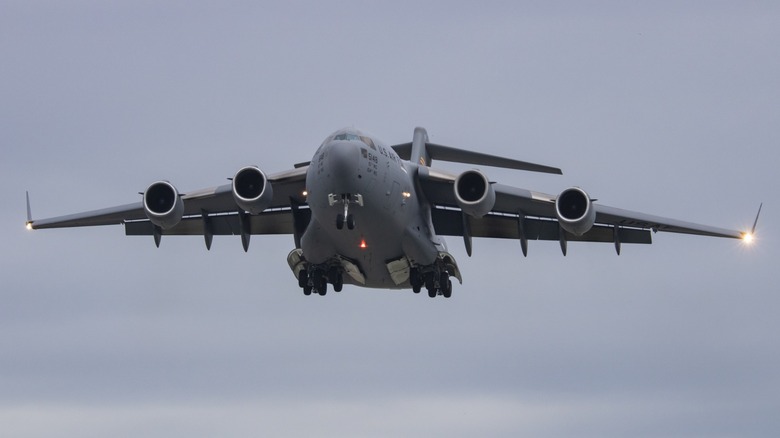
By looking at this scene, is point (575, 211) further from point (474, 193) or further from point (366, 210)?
→ point (366, 210)

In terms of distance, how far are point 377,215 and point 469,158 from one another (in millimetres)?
3742

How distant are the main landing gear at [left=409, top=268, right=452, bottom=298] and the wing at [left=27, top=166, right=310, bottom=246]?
214 centimetres

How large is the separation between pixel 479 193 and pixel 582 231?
1.63 metres

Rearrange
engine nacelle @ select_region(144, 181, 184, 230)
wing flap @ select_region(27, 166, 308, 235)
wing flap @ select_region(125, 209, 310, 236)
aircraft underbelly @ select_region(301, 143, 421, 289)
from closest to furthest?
aircraft underbelly @ select_region(301, 143, 421, 289) → engine nacelle @ select_region(144, 181, 184, 230) → wing flap @ select_region(27, 166, 308, 235) → wing flap @ select_region(125, 209, 310, 236)

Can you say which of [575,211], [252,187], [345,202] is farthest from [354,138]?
[575,211]

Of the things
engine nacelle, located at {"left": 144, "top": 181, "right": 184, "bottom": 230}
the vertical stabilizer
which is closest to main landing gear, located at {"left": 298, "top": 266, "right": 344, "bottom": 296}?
engine nacelle, located at {"left": 144, "top": 181, "right": 184, "bottom": 230}

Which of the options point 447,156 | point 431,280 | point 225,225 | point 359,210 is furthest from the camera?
point 447,156

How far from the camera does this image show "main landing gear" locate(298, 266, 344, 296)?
21.4 metres

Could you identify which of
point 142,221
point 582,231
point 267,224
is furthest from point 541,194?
point 142,221

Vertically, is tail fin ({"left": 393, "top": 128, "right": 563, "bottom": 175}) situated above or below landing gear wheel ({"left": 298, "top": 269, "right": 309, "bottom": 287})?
above

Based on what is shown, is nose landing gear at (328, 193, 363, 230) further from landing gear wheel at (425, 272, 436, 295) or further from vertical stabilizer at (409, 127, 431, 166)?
vertical stabilizer at (409, 127, 431, 166)

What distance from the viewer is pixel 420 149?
23.1m

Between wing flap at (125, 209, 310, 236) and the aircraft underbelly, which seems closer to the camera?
the aircraft underbelly

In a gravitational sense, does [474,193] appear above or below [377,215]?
above
